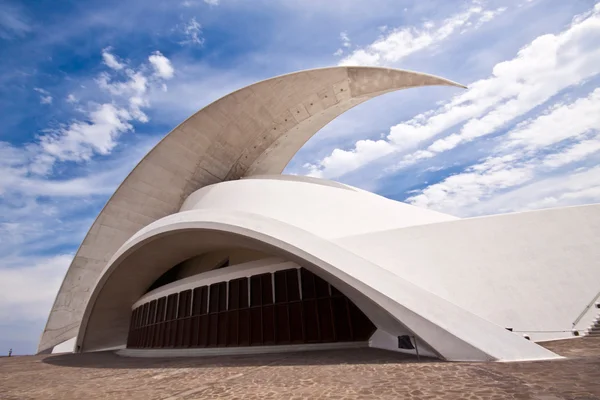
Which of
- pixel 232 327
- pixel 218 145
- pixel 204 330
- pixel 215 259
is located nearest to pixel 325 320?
pixel 232 327

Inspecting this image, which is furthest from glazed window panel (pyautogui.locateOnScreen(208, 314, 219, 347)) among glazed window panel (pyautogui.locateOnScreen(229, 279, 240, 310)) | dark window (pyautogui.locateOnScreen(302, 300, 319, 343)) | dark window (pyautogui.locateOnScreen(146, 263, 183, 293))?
dark window (pyautogui.locateOnScreen(146, 263, 183, 293))

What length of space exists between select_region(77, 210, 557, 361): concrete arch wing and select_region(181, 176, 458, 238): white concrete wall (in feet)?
5.49

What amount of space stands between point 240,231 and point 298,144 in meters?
11.2

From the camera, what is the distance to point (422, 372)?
166 inches

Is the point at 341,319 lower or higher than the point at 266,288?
lower

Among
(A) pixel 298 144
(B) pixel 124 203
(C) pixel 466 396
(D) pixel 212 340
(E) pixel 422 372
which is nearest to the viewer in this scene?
(C) pixel 466 396

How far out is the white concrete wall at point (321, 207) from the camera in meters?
9.59

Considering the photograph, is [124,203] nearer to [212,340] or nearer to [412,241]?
[212,340]

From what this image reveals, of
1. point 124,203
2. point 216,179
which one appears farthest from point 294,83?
point 124,203

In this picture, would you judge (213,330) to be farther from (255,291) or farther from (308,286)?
(308,286)

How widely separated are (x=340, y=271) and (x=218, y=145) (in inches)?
474

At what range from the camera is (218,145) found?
16172 mm

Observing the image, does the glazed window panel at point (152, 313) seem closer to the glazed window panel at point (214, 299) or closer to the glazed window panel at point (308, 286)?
the glazed window panel at point (214, 299)

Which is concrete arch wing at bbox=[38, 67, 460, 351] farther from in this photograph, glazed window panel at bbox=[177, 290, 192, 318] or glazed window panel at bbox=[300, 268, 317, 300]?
glazed window panel at bbox=[300, 268, 317, 300]
